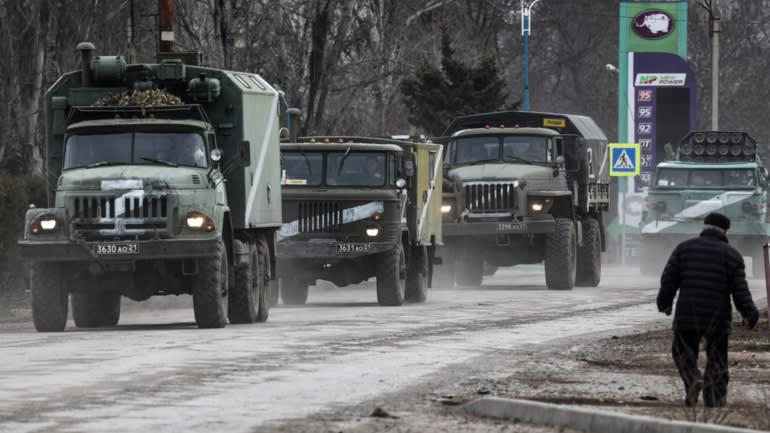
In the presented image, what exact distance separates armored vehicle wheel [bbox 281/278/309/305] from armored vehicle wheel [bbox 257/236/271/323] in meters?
5.17

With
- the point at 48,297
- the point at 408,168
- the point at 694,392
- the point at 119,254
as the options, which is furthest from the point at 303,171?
the point at 694,392

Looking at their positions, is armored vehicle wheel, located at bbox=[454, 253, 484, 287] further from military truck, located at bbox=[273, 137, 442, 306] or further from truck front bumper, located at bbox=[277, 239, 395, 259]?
truck front bumper, located at bbox=[277, 239, 395, 259]

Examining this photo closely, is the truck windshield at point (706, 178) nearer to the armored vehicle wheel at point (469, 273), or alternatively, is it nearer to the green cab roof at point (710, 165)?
the green cab roof at point (710, 165)

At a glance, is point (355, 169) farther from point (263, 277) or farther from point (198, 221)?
point (198, 221)

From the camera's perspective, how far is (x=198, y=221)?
21797 mm

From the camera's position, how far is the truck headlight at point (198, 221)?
21.8m

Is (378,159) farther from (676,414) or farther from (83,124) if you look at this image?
(676,414)

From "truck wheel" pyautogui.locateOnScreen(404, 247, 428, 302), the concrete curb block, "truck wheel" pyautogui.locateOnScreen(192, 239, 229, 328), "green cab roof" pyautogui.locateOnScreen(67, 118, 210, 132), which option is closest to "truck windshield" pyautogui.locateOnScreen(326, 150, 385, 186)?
"truck wheel" pyautogui.locateOnScreen(404, 247, 428, 302)

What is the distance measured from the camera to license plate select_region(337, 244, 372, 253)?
28.2 metres

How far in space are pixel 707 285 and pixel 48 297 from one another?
10484mm

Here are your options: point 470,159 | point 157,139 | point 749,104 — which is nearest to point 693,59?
point 749,104

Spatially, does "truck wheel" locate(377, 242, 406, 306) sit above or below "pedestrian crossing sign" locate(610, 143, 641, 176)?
below

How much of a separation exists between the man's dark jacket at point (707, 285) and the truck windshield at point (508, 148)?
68.7 feet

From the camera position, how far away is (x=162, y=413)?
12.7 meters
